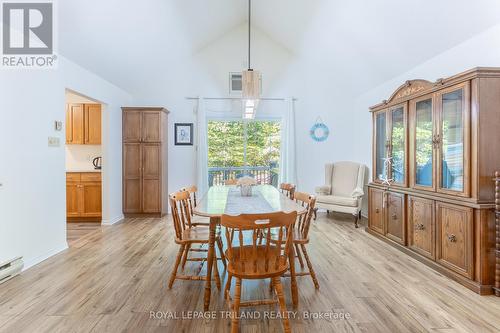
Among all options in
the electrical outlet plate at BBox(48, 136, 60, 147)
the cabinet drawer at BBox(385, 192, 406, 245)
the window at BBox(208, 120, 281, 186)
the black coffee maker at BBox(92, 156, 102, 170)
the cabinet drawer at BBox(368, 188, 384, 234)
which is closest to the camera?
the electrical outlet plate at BBox(48, 136, 60, 147)

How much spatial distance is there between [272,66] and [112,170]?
3792mm

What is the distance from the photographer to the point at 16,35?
2.85 m

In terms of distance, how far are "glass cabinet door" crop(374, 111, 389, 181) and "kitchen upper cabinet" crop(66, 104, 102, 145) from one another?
479 cm

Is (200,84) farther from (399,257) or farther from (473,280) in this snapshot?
(473,280)

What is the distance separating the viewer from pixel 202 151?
5633 mm

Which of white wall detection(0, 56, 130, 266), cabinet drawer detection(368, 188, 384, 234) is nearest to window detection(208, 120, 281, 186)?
cabinet drawer detection(368, 188, 384, 234)

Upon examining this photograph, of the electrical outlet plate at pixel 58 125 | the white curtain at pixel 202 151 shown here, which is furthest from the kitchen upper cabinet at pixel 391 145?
the electrical outlet plate at pixel 58 125

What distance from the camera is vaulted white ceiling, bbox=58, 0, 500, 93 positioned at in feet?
9.93

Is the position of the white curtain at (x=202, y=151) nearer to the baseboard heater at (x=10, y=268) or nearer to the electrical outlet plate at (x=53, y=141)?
the electrical outlet plate at (x=53, y=141)

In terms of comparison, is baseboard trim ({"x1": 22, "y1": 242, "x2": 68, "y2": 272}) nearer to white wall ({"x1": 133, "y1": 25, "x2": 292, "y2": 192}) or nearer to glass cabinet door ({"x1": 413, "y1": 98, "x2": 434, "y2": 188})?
white wall ({"x1": 133, "y1": 25, "x2": 292, "y2": 192})

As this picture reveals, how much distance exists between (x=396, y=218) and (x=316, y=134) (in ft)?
8.96

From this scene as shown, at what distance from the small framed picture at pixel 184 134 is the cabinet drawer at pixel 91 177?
1593 mm

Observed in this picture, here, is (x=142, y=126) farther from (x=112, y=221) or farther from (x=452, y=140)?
(x=452, y=140)

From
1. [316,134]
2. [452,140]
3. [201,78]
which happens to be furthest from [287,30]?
[452,140]
